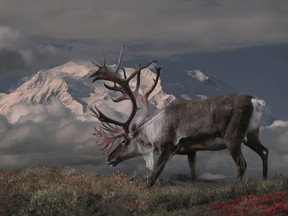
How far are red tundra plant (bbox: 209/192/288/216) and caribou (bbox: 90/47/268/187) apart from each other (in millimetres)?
4452

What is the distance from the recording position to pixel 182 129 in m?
19.4

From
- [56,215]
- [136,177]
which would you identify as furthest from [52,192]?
[136,177]

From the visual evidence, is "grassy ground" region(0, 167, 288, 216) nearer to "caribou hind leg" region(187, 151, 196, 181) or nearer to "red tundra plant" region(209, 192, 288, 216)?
"red tundra plant" region(209, 192, 288, 216)

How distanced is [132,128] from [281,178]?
20.1 ft

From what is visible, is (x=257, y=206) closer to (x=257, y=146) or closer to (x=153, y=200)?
(x=153, y=200)

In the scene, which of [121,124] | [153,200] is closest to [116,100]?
[121,124]

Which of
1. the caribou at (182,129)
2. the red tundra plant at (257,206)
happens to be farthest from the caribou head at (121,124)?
the red tundra plant at (257,206)

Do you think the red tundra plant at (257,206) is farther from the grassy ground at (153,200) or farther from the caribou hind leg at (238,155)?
the caribou hind leg at (238,155)

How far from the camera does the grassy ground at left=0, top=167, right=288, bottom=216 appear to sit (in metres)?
13.5

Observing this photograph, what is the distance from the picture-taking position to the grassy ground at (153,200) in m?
13.5

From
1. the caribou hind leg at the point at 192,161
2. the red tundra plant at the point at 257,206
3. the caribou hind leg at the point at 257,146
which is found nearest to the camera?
the red tundra plant at the point at 257,206

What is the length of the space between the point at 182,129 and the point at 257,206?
6.37 meters

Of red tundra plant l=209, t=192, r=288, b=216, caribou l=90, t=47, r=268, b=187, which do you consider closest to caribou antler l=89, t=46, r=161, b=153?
caribou l=90, t=47, r=268, b=187

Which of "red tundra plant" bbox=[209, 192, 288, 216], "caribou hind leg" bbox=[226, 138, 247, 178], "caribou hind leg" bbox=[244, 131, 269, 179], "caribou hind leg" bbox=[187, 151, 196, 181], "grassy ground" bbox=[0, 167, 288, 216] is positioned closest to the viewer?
"red tundra plant" bbox=[209, 192, 288, 216]
